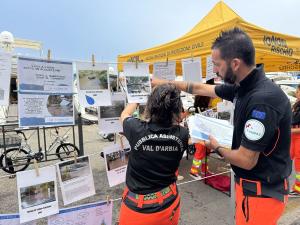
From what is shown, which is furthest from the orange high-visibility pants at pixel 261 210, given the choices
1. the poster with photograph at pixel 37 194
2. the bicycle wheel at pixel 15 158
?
the bicycle wheel at pixel 15 158

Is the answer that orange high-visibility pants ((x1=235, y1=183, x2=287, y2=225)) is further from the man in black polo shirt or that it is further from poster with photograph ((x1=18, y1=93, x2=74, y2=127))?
poster with photograph ((x1=18, y1=93, x2=74, y2=127))

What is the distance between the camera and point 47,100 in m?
1.92

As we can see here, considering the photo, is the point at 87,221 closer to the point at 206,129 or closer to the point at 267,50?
the point at 206,129

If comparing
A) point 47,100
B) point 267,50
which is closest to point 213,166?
point 267,50

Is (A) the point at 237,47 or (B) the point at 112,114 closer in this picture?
(A) the point at 237,47

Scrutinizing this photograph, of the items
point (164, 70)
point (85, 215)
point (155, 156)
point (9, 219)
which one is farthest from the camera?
point (164, 70)

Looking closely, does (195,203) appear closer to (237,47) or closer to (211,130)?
(211,130)

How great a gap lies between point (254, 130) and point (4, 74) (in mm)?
1654

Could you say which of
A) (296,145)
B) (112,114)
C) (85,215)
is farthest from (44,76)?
(296,145)

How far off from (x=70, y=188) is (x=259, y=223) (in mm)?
1448

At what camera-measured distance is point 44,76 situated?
74.6 inches

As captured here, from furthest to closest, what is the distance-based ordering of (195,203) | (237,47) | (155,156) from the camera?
(195,203) → (155,156) → (237,47)

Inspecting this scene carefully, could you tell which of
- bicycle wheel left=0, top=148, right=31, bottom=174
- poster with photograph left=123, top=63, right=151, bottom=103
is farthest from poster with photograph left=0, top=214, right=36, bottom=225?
bicycle wheel left=0, top=148, right=31, bottom=174

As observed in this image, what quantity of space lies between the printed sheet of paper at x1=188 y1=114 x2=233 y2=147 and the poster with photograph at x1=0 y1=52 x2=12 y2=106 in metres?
1.34
